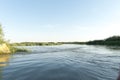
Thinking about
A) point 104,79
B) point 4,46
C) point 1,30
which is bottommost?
point 104,79

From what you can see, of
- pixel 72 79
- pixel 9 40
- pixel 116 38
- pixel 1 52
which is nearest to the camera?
pixel 72 79

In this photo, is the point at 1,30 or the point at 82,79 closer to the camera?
the point at 82,79

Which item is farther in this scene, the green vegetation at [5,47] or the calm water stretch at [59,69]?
the green vegetation at [5,47]

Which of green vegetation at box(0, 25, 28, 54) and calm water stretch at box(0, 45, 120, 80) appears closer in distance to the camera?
calm water stretch at box(0, 45, 120, 80)

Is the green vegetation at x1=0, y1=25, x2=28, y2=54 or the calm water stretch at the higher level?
the green vegetation at x1=0, y1=25, x2=28, y2=54

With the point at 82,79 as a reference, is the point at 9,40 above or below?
above

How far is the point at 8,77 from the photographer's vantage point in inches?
383

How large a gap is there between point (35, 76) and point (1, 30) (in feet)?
65.1

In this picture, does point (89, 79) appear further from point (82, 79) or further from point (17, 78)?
point (17, 78)

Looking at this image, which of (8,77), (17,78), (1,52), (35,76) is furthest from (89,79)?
(1,52)

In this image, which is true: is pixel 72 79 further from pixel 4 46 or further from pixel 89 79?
pixel 4 46

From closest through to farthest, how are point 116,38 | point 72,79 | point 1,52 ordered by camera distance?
1. point 72,79
2. point 1,52
3. point 116,38

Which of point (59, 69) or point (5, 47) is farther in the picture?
point (5, 47)

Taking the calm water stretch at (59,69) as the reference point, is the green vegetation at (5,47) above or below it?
above
